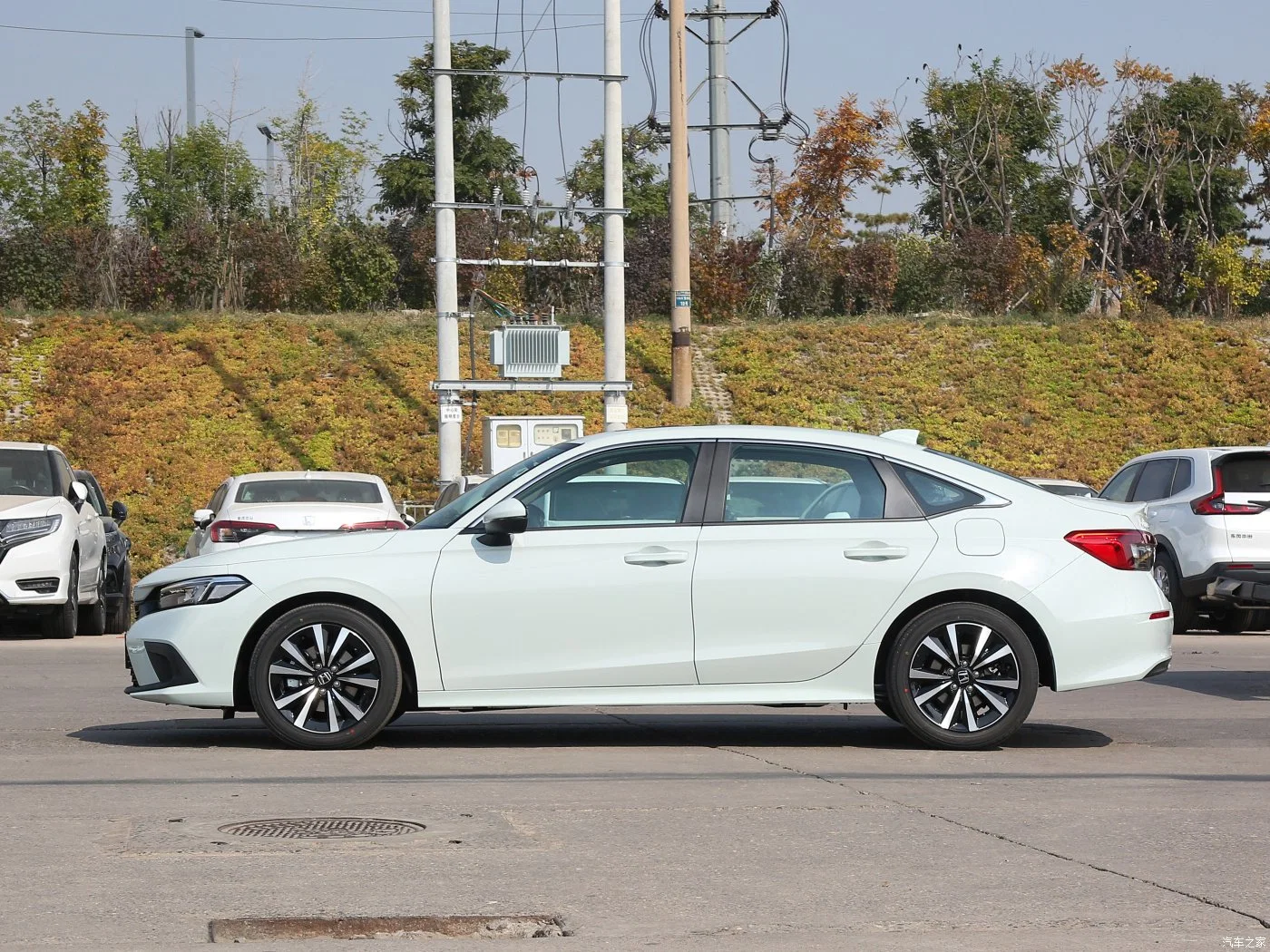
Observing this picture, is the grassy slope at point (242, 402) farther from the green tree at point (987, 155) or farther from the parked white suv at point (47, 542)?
the green tree at point (987, 155)

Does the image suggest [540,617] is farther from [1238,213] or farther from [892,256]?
[1238,213]

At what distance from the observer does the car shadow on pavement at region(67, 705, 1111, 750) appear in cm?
920

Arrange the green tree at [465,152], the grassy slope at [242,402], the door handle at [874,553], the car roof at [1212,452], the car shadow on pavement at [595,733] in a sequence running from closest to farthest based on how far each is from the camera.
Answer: the door handle at [874,553], the car shadow on pavement at [595,733], the car roof at [1212,452], the grassy slope at [242,402], the green tree at [465,152]

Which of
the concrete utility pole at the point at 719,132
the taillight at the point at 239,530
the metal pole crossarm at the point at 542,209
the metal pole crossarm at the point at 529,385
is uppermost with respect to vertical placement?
the concrete utility pole at the point at 719,132

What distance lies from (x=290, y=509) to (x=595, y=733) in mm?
6866

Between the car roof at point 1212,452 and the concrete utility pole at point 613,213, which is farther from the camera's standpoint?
the concrete utility pole at point 613,213

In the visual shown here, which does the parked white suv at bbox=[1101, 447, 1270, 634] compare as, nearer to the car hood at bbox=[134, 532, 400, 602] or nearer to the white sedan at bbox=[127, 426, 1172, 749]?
the white sedan at bbox=[127, 426, 1172, 749]

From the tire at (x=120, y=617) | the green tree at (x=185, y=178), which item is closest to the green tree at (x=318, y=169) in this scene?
the green tree at (x=185, y=178)

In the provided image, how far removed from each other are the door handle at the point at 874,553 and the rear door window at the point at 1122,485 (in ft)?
32.7

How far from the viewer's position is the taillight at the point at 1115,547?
886cm

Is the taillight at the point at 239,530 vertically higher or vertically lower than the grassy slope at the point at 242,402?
lower

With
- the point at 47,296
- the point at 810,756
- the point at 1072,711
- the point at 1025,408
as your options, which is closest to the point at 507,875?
the point at 810,756

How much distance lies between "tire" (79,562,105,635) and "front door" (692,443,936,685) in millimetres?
10116

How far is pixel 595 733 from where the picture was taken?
9711 millimetres
